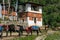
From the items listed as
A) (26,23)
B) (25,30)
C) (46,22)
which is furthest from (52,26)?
(25,30)

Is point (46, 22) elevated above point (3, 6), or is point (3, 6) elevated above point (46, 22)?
point (3, 6)

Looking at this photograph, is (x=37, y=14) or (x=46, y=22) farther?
(x=46, y=22)

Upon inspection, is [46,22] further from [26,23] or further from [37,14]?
[26,23]

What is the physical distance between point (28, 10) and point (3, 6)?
5.43m

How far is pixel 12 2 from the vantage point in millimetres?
61438

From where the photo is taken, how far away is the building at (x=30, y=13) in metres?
47.5

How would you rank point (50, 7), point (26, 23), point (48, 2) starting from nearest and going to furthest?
1. point (26, 23)
2. point (50, 7)
3. point (48, 2)

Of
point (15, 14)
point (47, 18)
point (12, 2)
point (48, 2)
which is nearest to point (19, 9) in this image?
point (15, 14)

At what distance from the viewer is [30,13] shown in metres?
48.4

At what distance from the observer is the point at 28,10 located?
47812 millimetres

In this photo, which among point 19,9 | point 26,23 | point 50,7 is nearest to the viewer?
point 26,23

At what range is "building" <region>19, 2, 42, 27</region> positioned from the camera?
47.5 meters

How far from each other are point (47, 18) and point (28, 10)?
7249 millimetres

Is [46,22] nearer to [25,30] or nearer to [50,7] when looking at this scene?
[50,7]
